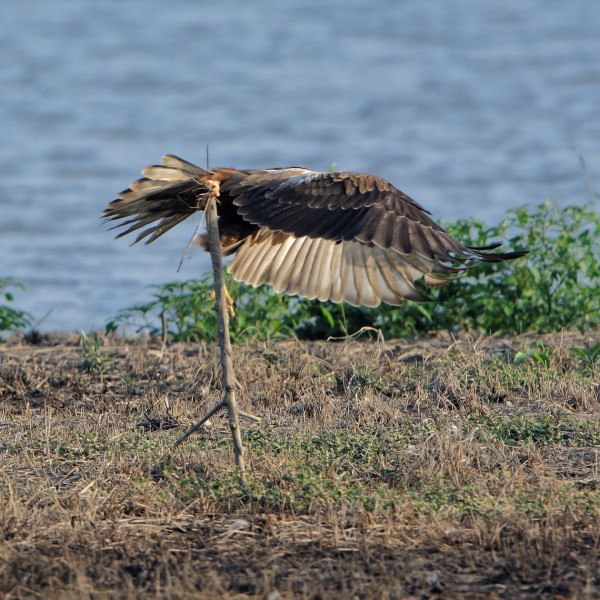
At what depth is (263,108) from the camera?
17.8 m

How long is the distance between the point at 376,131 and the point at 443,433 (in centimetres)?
1157

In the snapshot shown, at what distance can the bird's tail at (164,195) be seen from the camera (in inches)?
210

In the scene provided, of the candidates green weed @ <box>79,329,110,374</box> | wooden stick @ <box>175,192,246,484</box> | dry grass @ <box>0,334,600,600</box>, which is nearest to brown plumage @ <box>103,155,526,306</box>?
wooden stick @ <box>175,192,246,484</box>

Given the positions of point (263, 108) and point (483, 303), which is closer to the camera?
point (483, 303)

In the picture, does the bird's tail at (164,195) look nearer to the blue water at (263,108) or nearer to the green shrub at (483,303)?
the green shrub at (483,303)

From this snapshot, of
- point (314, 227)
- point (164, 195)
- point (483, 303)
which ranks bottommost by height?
point (483, 303)

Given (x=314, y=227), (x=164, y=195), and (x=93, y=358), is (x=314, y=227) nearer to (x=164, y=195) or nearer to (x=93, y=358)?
(x=164, y=195)

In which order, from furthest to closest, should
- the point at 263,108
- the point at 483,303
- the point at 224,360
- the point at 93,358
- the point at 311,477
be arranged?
the point at 263,108 → the point at 483,303 → the point at 93,358 → the point at 224,360 → the point at 311,477

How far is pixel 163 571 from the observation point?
4141 millimetres

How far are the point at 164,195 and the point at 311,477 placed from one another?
5.23 feet

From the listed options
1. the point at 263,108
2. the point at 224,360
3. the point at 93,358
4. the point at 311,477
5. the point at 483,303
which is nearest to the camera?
the point at 311,477

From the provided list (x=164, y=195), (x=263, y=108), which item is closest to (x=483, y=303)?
(x=164, y=195)

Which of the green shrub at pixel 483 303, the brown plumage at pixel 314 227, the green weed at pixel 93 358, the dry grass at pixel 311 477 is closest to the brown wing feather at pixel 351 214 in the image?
the brown plumage at pixel 314 227

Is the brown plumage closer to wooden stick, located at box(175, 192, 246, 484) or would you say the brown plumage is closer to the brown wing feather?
the brown wing feather
